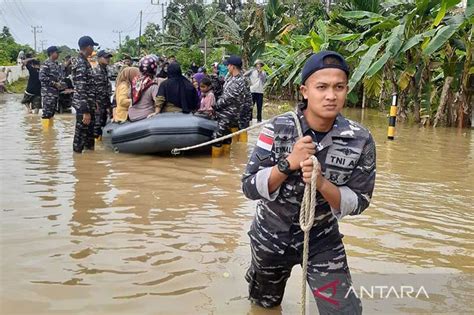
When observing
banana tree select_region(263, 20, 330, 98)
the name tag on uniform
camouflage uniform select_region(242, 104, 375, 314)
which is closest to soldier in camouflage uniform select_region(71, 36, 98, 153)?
banana tree select_region(263, 20, 330, 98)

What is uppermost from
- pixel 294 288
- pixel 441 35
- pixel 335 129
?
pixel 441 35

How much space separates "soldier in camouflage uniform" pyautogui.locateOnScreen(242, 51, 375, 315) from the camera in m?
2.43

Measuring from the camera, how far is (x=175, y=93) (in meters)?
8.36

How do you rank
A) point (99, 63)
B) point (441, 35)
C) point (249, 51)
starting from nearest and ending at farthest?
point (99, 63) < point (441, 35) < point (249, 51)

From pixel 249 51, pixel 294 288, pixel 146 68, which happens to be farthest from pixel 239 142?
pixel 249 51

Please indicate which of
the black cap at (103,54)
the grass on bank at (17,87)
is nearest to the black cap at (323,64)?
the black cap at (103,54)

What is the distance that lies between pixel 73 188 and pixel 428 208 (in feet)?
12.5

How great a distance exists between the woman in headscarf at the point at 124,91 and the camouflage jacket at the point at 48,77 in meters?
3.55

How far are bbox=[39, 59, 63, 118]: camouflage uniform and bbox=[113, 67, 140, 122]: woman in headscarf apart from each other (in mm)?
3440

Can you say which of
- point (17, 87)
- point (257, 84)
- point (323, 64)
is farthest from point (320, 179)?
point (17, 87)

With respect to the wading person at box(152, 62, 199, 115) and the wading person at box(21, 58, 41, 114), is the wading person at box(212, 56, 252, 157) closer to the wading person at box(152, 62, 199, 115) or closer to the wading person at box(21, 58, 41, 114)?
the wading person at box(152, 62, 199, 115)

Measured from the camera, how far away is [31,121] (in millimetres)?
12656

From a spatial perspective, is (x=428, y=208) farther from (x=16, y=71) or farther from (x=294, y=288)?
(x=16, y=71)

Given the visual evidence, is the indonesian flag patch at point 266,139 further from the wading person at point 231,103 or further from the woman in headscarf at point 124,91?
the woman in headscarf at point 124,91
